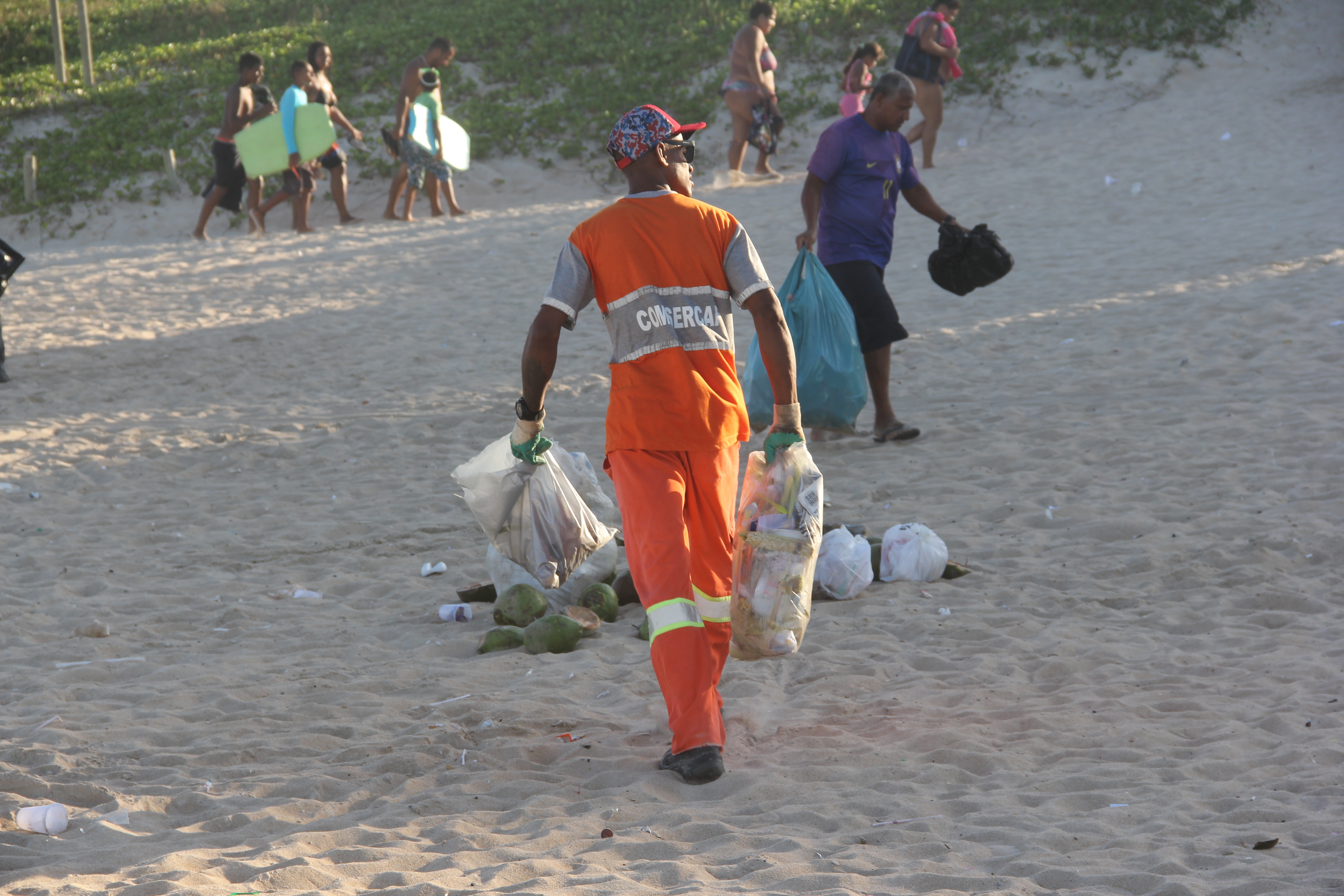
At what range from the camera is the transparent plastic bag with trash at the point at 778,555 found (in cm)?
327

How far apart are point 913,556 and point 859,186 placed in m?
2.13

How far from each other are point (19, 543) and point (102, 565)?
60 centimetres

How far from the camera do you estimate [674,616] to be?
3.21 meters

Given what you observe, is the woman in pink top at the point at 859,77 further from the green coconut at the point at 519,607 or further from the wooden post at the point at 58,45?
the wooden post at the point at 58,45

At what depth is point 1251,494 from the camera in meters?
5.36

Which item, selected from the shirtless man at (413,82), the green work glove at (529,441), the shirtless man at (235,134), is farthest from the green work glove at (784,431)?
the shirtless man at (235,134)

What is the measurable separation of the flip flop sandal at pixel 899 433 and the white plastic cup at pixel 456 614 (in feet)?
9.17

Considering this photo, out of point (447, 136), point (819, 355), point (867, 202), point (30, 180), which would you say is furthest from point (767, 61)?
point (30, 180)

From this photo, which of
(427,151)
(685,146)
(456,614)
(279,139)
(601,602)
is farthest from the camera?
(427,151)

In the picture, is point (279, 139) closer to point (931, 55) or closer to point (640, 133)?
point (931, 55)

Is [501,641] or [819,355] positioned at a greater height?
[819,355]

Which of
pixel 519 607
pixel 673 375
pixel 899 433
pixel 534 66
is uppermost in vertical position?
pixel 534 66

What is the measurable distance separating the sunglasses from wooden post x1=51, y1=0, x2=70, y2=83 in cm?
1955

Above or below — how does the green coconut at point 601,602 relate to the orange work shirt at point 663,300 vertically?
below
